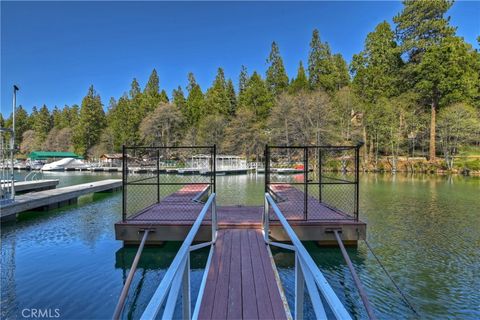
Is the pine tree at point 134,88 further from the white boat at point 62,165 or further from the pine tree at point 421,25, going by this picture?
the pine tree at point 421,25

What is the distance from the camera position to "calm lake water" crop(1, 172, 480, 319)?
3666 millimetres

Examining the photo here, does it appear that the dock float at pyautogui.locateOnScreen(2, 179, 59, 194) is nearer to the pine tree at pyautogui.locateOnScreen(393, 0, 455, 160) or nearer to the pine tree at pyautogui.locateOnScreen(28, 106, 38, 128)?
the pine tree at pyautogui.locateOnScreen(393, 0, 455, 160)

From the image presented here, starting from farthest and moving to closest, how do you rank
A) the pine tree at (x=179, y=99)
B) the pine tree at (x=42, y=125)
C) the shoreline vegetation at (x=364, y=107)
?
1. the pine tree at (x=42, y=125)
2. the pine tree at (x=179, y=99)
3. the shoreline vegetation at (x=364, y=107)

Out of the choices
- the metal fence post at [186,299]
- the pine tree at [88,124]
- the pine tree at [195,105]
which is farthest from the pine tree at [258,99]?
the metal fence post at [186,299]

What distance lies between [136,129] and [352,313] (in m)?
48.8

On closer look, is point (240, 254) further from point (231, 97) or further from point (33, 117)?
point (33, 117)

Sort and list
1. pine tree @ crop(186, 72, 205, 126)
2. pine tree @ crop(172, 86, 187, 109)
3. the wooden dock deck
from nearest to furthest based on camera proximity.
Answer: the wooden dock deck → pine tree @ crop(186, 72, 205, 126) → pine tree @ crop(172, 86, 187, 109)

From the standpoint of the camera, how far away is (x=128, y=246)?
19.1 ft

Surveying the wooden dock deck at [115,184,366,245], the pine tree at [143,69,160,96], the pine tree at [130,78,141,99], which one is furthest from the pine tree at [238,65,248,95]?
the wooden dock deck at [115,184,366,245]

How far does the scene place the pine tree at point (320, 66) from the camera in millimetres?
41578

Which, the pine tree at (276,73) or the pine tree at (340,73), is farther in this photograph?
the pine tree at (276,73)

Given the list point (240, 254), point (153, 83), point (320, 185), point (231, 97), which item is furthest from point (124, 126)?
point (240, 254)

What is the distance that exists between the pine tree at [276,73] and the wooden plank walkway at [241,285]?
4336 centimetres

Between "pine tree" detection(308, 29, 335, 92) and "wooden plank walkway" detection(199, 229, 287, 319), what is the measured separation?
4026 centimetres
